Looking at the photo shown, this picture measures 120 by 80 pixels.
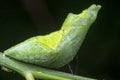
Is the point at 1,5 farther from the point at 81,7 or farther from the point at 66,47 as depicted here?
the point at 66,47

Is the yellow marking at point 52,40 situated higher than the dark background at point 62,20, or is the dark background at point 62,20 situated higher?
the yellow marking at point 52,40

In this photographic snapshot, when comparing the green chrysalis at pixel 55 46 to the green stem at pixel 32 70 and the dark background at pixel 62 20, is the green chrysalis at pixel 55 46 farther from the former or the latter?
the dark background at pixel 62 20

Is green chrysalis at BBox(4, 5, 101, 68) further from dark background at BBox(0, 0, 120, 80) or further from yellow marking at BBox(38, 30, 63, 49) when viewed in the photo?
dark background at BBox(0, 0, 120, 80)

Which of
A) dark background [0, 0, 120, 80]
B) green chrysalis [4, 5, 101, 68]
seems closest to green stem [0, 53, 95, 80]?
green chrysalis [4, 5, 101, 68]

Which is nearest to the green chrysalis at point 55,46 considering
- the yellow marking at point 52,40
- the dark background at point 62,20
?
the yellow marking at point 52,40

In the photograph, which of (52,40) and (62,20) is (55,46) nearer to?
(52,40)

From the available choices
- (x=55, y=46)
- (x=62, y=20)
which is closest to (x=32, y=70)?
(x=55, y=46)
